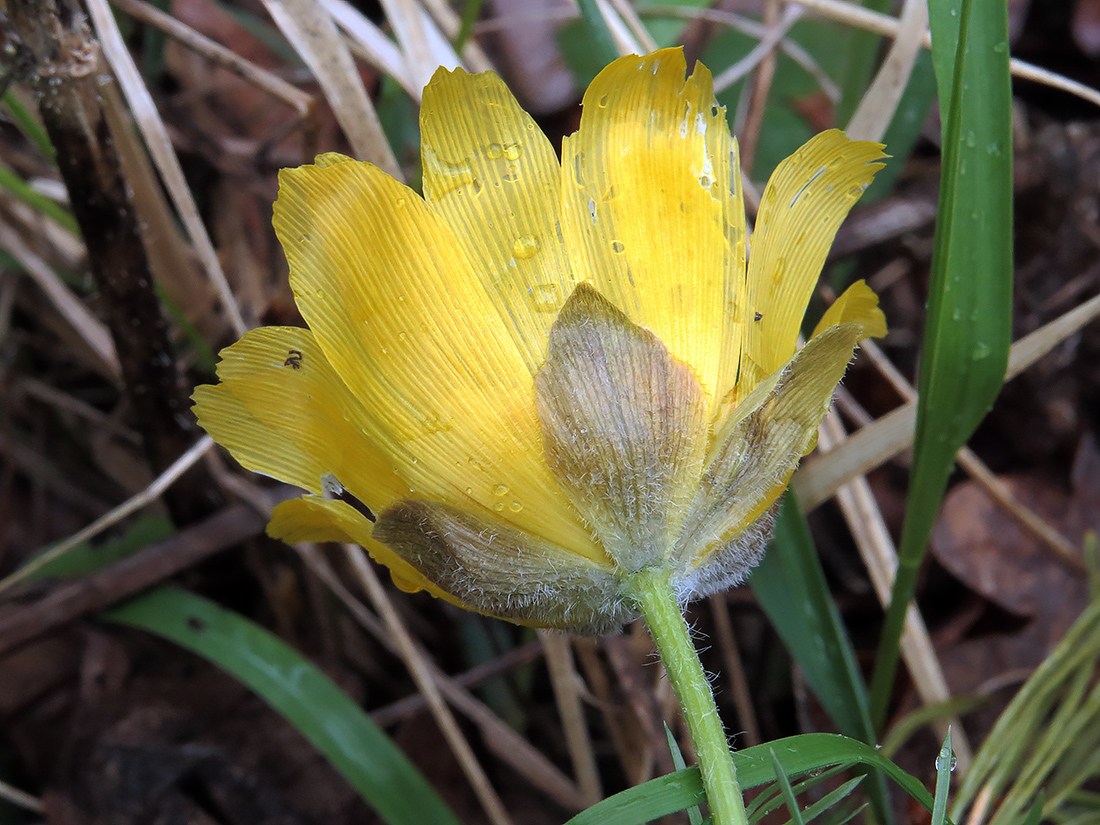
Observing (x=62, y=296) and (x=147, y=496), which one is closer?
(x=147, y=496)

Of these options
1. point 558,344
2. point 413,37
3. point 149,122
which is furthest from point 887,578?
point 149,122

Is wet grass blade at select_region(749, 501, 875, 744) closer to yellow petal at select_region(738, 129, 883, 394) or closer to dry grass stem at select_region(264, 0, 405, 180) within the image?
yellow petal at select_region(738, 129, 883, 394)

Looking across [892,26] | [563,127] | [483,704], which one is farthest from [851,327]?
[563,127]

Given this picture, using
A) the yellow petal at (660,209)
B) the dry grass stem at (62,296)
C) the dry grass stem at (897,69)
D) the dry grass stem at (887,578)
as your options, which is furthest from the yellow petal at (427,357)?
the dry grass stem at (62,296)

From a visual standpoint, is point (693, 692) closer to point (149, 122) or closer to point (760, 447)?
point (760, 447)

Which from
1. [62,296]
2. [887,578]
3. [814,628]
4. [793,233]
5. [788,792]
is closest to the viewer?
[788,792]

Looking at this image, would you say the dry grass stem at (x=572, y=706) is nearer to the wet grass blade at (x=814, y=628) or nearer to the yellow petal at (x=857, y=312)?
the wet grass blade at (x=814, y=628)

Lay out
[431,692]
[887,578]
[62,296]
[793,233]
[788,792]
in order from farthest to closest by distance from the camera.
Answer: [62,296] → [887,578] → [431,692] → [793,233] → [788,792]
